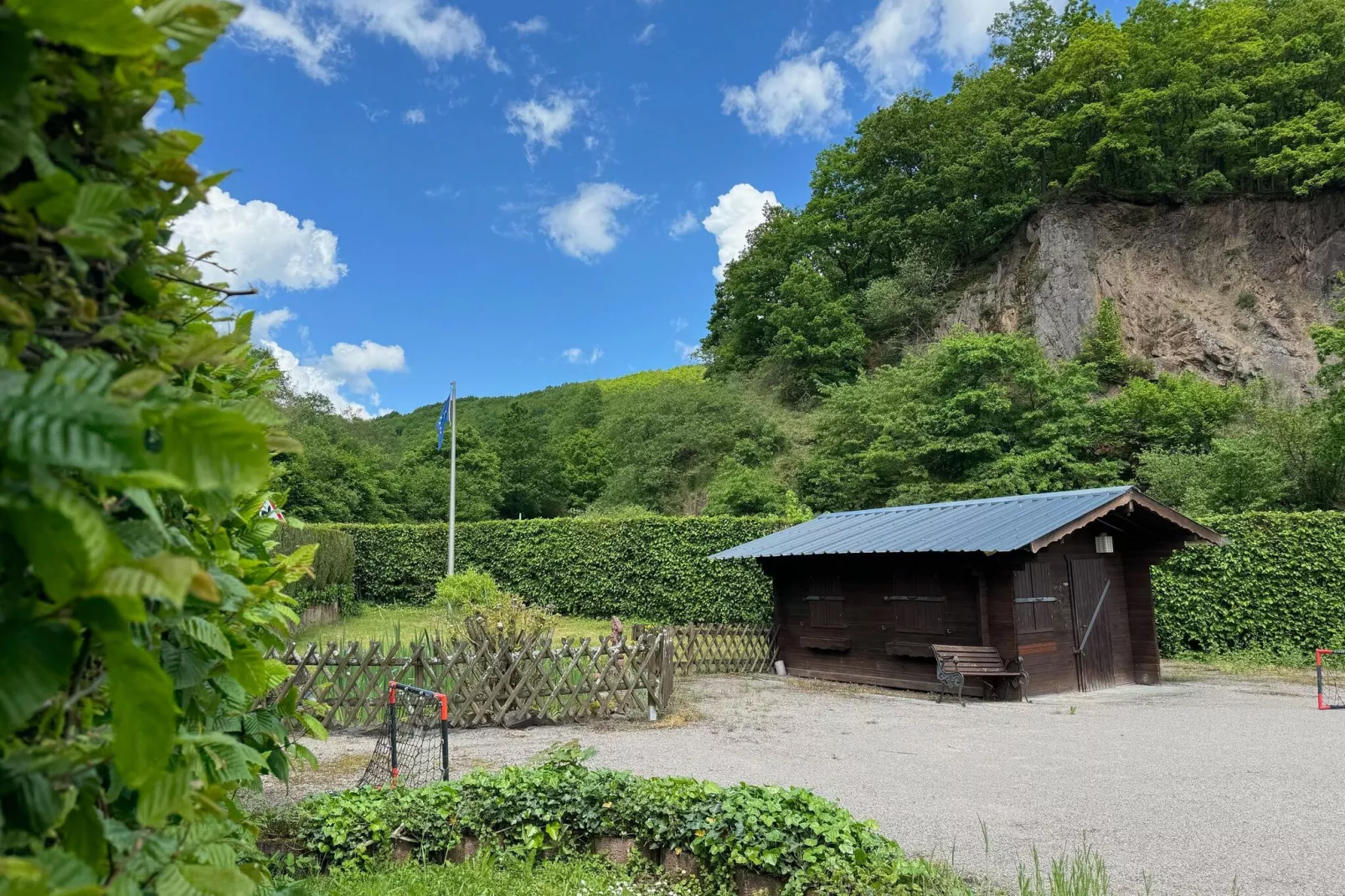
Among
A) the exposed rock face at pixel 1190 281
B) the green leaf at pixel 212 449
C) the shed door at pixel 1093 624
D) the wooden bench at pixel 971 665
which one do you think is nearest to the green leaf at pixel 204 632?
the green leaf at pixel 212 449

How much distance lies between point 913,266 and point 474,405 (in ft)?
132

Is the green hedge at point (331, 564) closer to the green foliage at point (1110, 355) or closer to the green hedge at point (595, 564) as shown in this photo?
the green hedge at point (595, 564)

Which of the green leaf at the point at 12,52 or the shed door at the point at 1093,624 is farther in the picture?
the shed door at the point at 1093,624

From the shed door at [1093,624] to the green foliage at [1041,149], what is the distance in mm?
18832

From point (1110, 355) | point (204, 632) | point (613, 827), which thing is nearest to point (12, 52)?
point (204, 632)

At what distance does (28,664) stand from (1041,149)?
4231 cm

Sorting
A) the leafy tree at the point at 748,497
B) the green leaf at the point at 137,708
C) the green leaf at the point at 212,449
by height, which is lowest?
the green leaf at the point at 137,708

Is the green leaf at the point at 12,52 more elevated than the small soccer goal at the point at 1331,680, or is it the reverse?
the green leaf at the point at 12,52

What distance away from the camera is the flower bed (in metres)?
4.61

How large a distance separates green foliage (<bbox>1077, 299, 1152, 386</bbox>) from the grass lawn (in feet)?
67.2

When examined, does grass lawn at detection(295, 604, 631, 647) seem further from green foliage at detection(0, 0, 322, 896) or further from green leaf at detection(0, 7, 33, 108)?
green leaf at detection(0, 7, 33, 108)

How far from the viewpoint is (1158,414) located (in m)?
26.6

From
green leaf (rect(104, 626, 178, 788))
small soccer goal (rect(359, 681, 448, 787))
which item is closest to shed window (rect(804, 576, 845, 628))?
small soccer goal (rect(359, 681, 448, 787))

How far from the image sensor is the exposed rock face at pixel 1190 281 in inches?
1211
